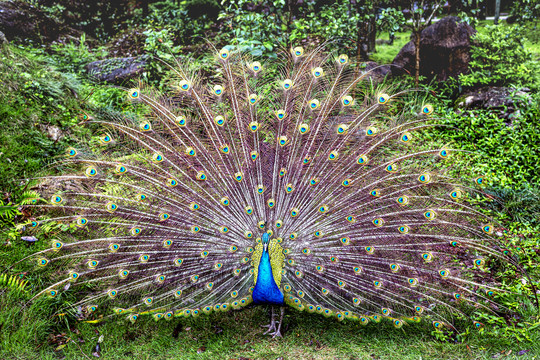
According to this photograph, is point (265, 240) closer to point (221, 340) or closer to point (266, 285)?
point (266, 285)

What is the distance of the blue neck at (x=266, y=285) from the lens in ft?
11.0

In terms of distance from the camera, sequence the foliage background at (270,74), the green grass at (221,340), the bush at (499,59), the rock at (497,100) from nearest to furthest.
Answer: the green grass at (221,340)
the foliage background at (270,74)
the rock at (497,100)
the bush at (499,59)

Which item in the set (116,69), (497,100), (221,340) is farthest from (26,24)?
(497,100)

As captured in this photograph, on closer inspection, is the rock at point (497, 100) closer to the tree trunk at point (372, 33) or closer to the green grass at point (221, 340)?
the tree trunk at point (372, 33)

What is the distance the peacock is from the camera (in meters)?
3.35

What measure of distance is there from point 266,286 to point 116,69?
547 centimetres

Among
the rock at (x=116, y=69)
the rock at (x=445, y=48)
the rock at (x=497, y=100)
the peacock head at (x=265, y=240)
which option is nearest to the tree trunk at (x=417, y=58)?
the rock at (x=445, y=48)

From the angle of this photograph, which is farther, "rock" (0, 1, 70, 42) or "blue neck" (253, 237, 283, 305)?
"rock" (0, 1, 70, 42)

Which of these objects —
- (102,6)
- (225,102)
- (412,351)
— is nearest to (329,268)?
(412,351)

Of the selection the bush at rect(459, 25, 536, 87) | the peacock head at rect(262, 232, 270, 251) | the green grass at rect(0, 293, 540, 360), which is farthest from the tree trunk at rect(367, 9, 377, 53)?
the green grass at rect(0, 293, 540, 360)

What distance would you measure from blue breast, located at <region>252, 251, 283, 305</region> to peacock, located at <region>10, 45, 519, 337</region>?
0.01 metres

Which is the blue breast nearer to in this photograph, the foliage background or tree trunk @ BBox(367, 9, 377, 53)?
the foliage background

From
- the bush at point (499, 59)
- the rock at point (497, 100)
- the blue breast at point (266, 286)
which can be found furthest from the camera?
the bush at point (499, 59)

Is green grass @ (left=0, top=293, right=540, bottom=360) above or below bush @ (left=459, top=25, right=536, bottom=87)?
below
